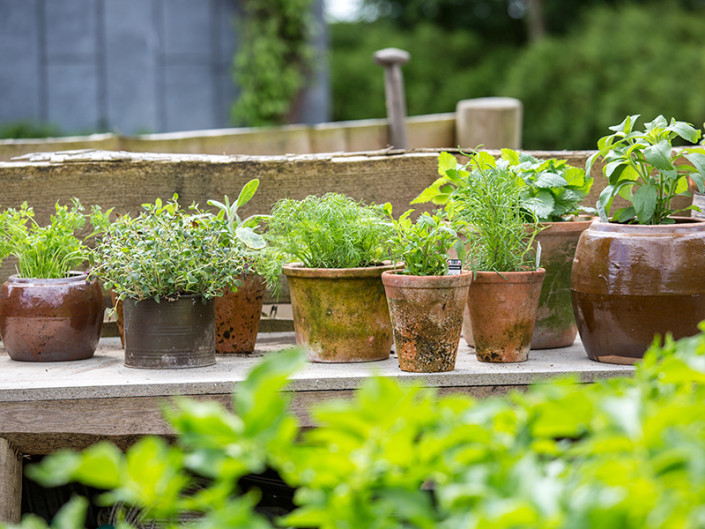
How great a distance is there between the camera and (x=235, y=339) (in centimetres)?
170

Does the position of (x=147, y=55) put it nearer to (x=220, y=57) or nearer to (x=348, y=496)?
(x=220, y=57)

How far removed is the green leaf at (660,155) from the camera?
146 centimetres

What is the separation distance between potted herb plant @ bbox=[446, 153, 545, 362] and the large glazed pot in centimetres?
51

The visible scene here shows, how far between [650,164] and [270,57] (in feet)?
21.8

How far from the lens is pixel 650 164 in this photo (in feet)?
5.03

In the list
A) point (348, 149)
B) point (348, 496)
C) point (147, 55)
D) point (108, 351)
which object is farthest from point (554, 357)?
point (147, 55)

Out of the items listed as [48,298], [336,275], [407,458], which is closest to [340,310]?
[336,275]

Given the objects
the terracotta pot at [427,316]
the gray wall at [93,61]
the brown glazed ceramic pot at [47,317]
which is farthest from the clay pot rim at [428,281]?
the gray wall at [93,61]

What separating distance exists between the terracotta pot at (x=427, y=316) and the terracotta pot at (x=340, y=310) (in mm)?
90

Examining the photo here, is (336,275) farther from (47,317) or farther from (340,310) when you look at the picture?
(47,317)

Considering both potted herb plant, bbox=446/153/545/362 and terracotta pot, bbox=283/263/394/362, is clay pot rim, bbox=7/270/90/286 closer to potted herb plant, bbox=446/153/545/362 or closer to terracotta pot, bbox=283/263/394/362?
terracotta pot, bbox=283/263/394/362

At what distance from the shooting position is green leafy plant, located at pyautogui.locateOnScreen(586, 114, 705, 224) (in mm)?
1482

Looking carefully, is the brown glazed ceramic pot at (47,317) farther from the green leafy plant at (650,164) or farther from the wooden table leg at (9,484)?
the green leafy plant at (650,164)

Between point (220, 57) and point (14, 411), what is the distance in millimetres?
6953
